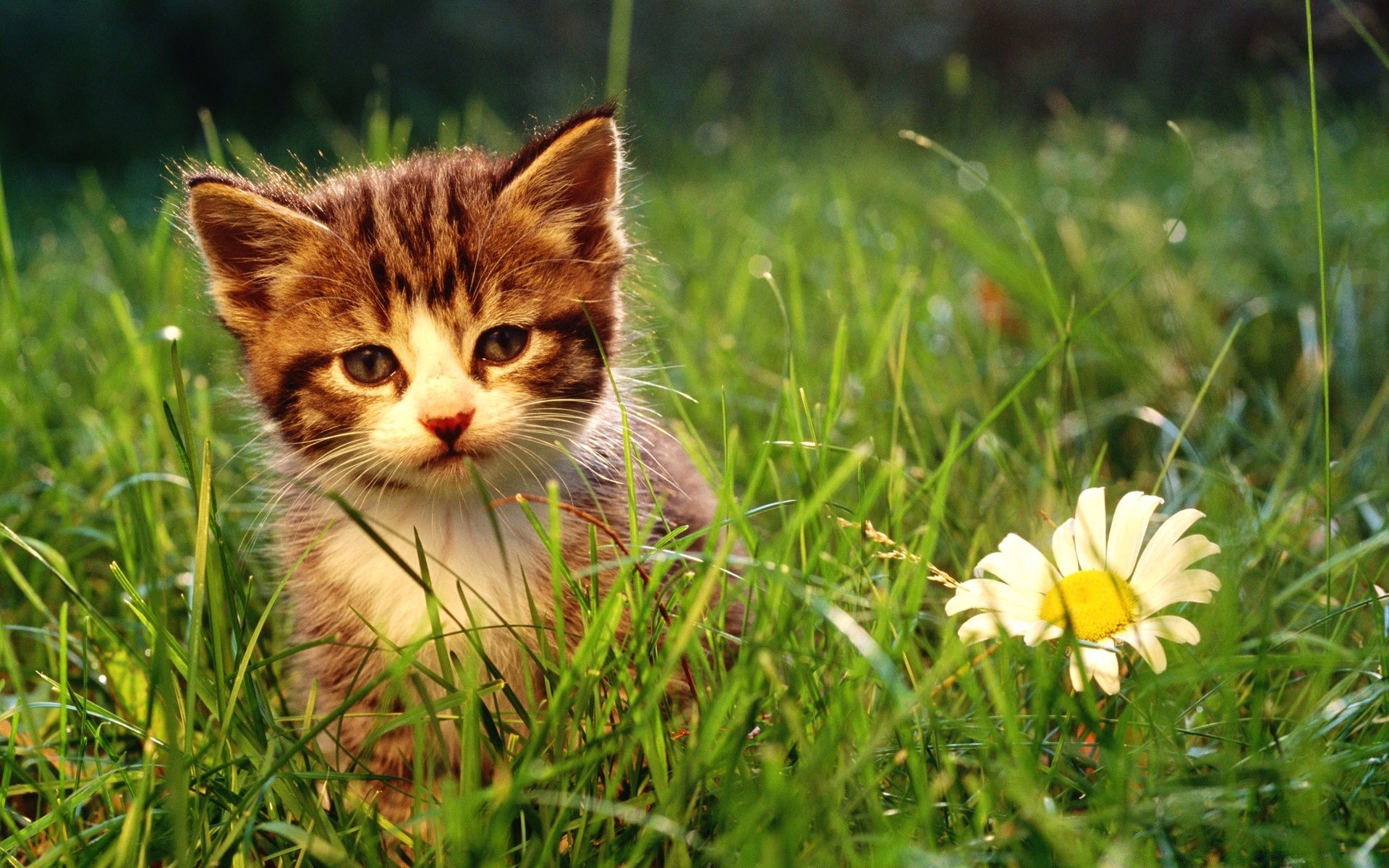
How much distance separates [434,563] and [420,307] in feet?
1.16

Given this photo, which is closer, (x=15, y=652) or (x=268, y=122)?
(x=15, y=652)

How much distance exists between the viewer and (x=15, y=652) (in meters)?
1.64

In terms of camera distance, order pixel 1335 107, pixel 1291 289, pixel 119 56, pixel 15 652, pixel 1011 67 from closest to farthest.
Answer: pixel 15 652 → pixel 1291 289 → pixel 1335 107 → pixel 119 56 → pixel 1011 67

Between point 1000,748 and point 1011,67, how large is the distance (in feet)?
26.7

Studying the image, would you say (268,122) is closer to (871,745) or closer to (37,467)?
(37,467)

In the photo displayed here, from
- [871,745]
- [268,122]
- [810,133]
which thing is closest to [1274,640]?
[871,745]

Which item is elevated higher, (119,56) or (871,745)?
(119,56)

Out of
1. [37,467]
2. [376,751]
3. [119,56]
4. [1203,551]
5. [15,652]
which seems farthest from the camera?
[119,56]

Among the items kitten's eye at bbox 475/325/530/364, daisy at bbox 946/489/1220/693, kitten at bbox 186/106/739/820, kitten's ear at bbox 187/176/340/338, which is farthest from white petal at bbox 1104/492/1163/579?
kitten's ear at bbox 187/176/340/338

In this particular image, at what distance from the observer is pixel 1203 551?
41.3 inches

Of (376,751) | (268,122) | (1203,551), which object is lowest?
(376,751)

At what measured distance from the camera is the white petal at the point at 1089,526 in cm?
109

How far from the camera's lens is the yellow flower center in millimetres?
1079

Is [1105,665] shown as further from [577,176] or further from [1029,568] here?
[577,176]
